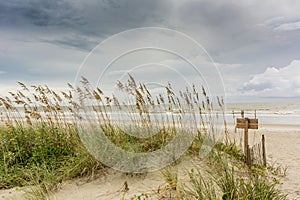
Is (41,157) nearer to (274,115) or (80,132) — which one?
(80,132)

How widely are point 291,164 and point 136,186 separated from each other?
4112mm

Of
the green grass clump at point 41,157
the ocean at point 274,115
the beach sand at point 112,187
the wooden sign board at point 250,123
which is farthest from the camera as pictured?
the ocean at point 274,115

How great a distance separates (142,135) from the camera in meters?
5.44

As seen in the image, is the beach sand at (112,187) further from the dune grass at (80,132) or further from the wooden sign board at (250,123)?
the wooden sign board at (250,123)

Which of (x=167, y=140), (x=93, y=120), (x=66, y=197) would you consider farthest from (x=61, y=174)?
(x=167, y=140)

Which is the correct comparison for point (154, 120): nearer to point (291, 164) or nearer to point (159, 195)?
point (159, 195)

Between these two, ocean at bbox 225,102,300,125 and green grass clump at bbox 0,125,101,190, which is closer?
green grass clump at bbox 0,125,101,190

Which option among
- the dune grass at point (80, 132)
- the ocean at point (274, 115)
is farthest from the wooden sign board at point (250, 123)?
the ocean at point (274, 115)

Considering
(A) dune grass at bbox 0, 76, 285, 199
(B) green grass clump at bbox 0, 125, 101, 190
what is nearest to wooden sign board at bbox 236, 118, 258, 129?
(A) dune grass at bbox 0, 76, 285, 199

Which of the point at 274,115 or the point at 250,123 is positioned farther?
the point at 274,115

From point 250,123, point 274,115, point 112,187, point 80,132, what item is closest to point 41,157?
point 80,132

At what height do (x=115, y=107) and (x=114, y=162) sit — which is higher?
(x=115, y=107)

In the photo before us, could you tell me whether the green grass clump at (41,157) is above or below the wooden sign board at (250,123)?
below

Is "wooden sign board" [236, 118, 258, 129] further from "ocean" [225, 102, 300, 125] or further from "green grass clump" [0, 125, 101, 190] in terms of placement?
"ocean" [225, 102, 300, 125]
